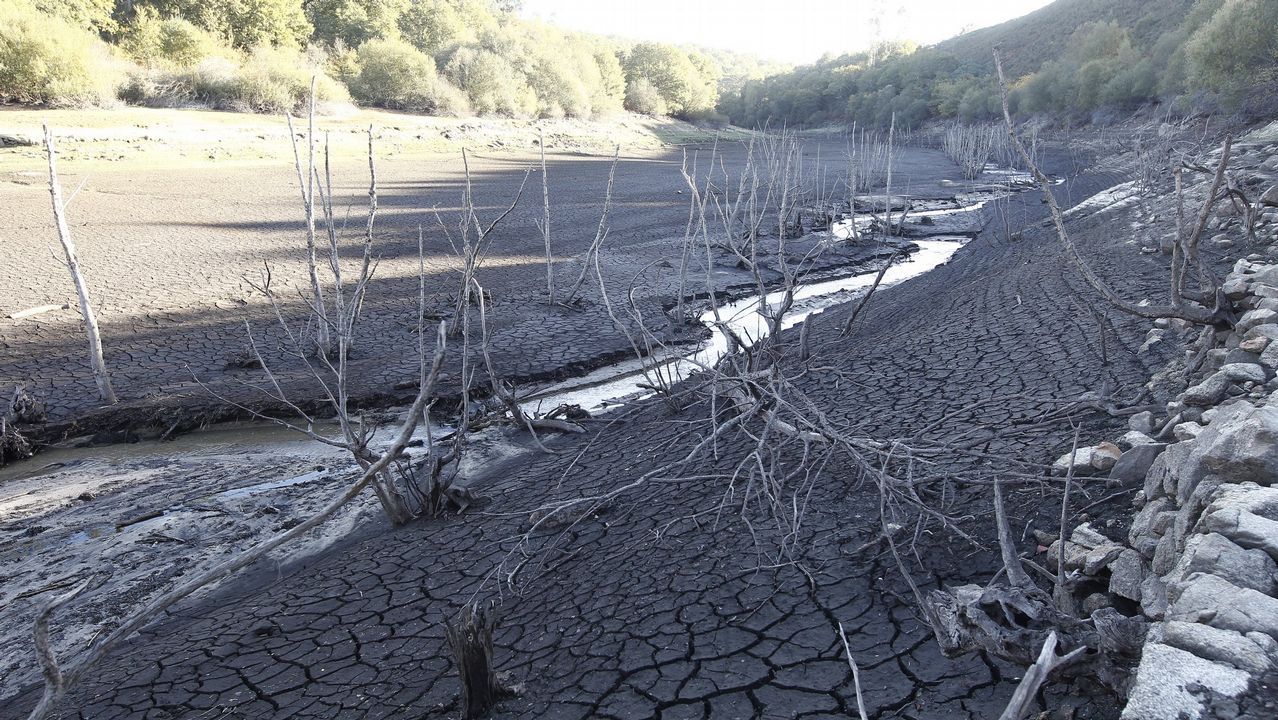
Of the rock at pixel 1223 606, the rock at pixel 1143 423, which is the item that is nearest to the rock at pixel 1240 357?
the rock at pixel 1143 423

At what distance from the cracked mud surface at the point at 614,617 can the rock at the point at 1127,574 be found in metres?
0.44

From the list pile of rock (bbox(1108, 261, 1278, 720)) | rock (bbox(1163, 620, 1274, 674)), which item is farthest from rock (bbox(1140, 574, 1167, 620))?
rock (bbox(1163, 620, 1274, 674))

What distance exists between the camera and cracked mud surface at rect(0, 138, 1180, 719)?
2.69m

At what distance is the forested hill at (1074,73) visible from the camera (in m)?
20.1

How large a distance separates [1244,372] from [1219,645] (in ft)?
6.90

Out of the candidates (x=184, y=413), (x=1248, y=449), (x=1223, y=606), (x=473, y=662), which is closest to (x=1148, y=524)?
(x=1248, y=449)

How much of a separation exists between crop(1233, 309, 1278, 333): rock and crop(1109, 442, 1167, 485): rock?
3.38ft

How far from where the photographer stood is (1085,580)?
2668mm

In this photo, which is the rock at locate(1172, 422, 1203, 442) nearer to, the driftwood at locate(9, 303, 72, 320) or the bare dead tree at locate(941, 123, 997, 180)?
the driftwood at locate(9, 303, 72, 320)

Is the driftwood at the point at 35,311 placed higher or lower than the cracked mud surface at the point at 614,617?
higher

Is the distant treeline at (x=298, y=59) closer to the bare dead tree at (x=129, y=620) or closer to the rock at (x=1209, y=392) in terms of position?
the rock at (x=1209, y=392)

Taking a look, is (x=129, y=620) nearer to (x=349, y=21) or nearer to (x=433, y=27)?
(x=349, y=21)

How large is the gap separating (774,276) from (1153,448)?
7.66 m

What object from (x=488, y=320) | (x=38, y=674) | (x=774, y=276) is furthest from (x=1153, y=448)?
(x=774, y=276)
